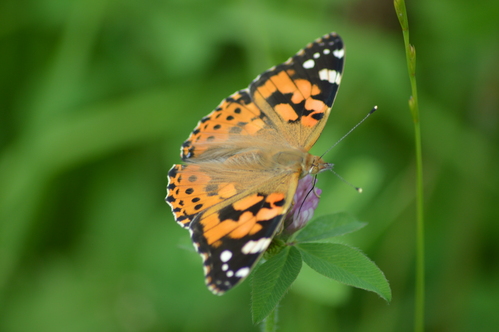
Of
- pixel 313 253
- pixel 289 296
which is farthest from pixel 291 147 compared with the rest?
pixel 289 296

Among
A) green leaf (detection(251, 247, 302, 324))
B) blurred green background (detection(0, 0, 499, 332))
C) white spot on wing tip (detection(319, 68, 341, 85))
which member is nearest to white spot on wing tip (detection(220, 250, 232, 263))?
green leaf (detection(251, 247, 302, 324))

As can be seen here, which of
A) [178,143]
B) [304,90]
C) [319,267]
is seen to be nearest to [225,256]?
[319,267]

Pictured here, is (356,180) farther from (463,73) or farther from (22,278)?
(22,278)

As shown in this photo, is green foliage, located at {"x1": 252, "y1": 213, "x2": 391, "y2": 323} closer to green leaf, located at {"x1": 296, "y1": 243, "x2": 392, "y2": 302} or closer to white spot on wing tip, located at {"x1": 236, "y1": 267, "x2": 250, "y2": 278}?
green leaf, located at {"x1": 296, "y1": 243, "x2": 392, "y2": 302}

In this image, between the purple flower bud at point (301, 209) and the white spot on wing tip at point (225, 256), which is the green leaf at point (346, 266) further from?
the white spot on wing tip at point (225, 256)

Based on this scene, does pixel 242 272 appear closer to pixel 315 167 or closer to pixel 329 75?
pixel 315 167
